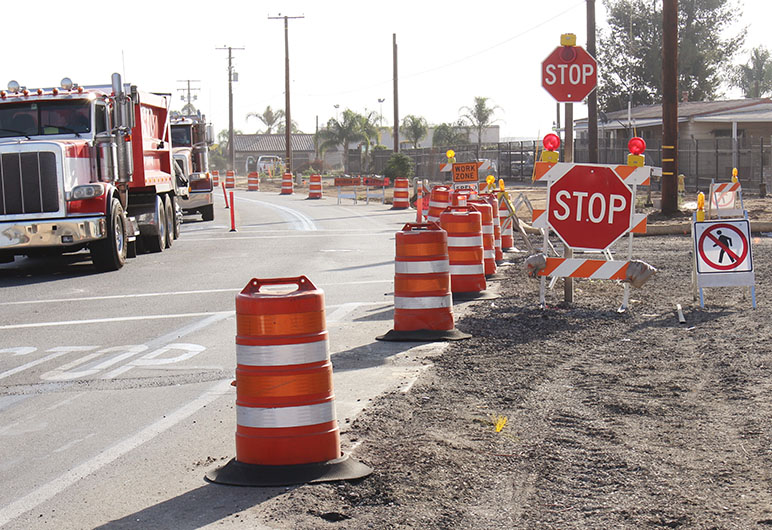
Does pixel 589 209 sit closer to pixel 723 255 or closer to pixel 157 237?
pixel 723 255

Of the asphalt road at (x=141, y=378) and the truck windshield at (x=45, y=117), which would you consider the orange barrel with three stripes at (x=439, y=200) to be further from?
the truck windshield at (x=45, y=117)

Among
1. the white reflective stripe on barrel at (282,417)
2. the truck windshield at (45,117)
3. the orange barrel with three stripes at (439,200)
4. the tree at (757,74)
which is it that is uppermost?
the tree at (757,74)

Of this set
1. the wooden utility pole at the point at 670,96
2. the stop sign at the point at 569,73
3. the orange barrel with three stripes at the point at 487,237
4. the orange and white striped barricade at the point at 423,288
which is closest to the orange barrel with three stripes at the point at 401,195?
the wooden utility pole at the point at 670,96

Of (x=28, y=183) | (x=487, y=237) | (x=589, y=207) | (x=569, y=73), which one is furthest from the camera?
(x=28, y=183)

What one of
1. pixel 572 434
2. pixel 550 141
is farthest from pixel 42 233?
pixel 572 434

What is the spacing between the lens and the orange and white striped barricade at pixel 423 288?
9.77 m

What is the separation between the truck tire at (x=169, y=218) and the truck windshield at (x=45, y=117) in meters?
4.39

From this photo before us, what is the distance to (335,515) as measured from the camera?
4957 millimetres

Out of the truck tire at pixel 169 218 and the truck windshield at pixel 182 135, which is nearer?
the truck tire at pixel 169 218

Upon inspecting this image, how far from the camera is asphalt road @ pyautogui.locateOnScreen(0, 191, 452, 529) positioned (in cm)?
537

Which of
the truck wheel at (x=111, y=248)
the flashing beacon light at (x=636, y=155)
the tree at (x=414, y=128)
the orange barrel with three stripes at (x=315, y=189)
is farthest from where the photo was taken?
the tree at (x=414, y=128)

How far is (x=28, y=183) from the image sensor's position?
16.2 meters

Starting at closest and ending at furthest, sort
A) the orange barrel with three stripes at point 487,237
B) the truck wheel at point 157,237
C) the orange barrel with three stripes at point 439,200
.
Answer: the orange barrel with three stripes at point 487,237, the truck wheel at point 157,237, the orange barrel with three stripes at point 439,200

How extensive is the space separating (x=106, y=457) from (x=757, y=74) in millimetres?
96455
